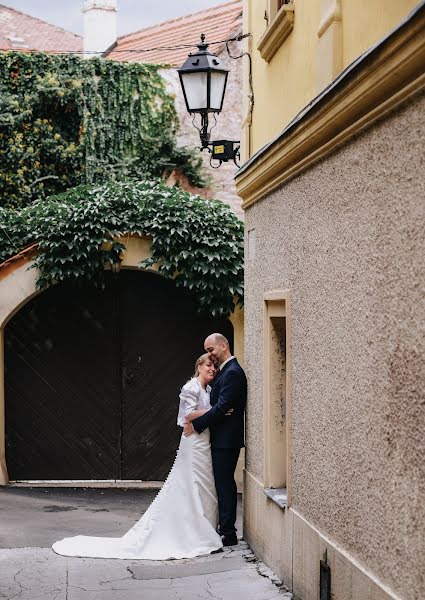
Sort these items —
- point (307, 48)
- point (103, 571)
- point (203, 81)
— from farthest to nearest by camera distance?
point (203, 81)
point (103, 571)
point (307, 48)

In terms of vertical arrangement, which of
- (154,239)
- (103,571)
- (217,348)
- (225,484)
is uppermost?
(154,239)

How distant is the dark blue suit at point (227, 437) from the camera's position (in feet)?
30.5

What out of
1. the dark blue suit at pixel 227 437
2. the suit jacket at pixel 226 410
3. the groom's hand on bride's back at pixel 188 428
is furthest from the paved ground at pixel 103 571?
the groom's hand on bride's back at pixel 188 428

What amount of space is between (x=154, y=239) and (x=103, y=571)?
208 inches

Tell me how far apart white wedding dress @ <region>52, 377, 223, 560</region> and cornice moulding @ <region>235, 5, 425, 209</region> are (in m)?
2.54

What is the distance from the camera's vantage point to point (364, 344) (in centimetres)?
543

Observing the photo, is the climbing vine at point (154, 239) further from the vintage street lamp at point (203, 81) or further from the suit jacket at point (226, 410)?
the suit jacket at point (226, 410)

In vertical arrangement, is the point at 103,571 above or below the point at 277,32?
below

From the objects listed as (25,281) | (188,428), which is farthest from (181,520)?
(25,281)

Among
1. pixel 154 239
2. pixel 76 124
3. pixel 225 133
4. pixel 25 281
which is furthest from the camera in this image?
pixel 225 133

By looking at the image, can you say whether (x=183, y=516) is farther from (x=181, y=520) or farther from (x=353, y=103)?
(x=353, y=103)

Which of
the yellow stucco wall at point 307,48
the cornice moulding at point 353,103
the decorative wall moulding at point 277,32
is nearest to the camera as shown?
the cornice moulding at point 353,103

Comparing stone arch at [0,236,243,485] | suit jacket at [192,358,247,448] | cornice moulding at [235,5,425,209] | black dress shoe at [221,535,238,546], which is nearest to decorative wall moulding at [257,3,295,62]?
cornice moulding at [235,5,425,209]

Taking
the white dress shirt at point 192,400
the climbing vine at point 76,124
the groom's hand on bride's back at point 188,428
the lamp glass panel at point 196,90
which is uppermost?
the climbing vine at point 76,124
